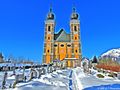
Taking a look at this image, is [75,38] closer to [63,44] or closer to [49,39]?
[63,44]

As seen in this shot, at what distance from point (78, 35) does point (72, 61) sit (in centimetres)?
1072

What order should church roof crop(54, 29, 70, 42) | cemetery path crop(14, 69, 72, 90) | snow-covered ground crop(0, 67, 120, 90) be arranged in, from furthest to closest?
church roof crop(54, 29, 70, 42)
snow-covered ground crop(0, 67, 120, 90)
cemetery path crop(14, 69, 72, 90)

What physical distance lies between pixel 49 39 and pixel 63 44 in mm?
7385

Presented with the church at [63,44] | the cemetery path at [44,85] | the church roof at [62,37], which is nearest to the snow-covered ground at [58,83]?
the cemetery path at [44,85]

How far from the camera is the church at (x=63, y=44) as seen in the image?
3868 inches

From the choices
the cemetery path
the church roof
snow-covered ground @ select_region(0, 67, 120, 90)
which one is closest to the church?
the church roof

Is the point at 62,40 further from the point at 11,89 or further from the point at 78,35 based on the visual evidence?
the point at 11,89

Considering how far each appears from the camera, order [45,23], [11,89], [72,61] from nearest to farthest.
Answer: [11,89] → [72,61] → [45,23]

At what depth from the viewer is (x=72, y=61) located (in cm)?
9781

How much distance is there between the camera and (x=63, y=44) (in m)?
105

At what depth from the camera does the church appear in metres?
98.2

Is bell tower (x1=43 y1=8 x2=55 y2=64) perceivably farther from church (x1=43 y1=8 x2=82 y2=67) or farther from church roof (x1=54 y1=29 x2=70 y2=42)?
church roof (x1=54 y1=29 x2=70 y2=42)

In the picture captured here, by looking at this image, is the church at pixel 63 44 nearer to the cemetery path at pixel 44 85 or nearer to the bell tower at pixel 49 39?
the bell tower at pixel 49 39

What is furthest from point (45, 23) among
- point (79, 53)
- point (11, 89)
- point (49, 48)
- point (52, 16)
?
point (11, 89)
